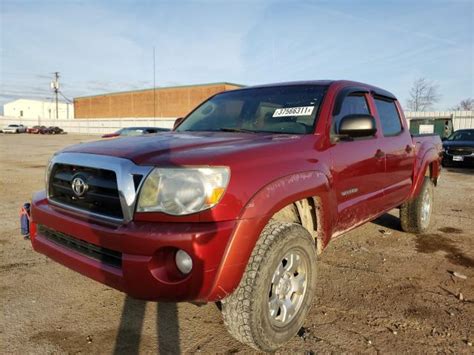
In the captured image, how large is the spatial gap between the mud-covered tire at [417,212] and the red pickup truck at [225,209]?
1.96 meters

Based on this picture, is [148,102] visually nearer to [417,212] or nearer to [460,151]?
[460,151]

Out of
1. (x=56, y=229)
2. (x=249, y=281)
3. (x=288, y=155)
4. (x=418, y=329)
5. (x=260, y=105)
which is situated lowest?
(x=418, y=329)

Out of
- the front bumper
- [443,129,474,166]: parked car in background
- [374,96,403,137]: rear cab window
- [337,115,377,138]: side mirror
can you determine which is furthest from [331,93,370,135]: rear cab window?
[443,129,474,166]: parked car in background

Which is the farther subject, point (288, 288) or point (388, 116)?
point (388, 116)

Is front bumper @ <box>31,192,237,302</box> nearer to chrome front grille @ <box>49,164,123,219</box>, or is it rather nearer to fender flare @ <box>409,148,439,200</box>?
chrome front grille @ <box>49,164,123,219</box>

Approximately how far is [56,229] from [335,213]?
2.07 m

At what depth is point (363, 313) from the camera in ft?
10.2

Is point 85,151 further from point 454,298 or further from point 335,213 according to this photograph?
point 454,298

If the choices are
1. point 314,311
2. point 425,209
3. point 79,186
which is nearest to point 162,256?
point 79,186

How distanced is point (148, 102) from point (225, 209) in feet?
197

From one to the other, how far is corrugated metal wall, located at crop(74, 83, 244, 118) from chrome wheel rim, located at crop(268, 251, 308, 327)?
150ft

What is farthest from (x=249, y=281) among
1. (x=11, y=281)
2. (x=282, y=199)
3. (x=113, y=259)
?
(x=11, y=281)

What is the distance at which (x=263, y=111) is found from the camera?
3.62m

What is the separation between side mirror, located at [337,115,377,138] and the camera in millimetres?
3111
